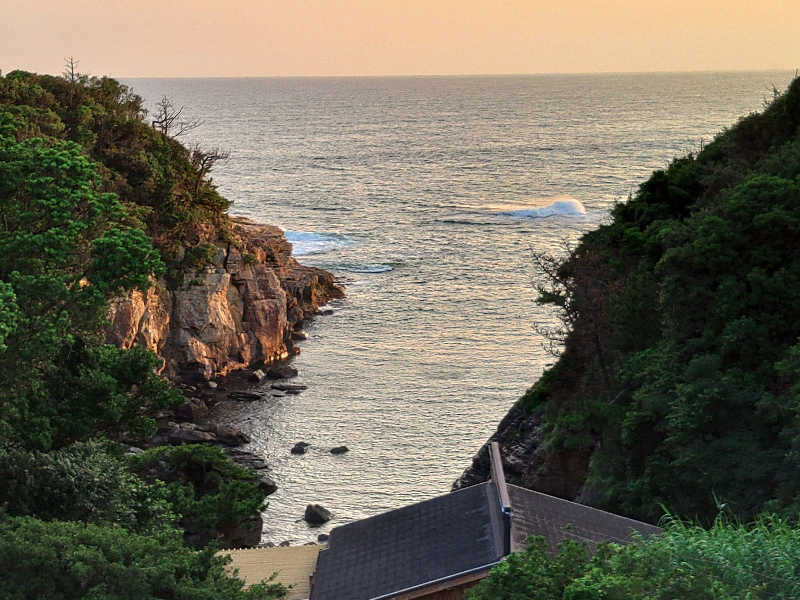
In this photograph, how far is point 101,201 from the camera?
23.3m

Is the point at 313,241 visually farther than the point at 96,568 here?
Yes

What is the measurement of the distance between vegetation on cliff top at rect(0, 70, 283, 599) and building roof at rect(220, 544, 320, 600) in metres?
2.31

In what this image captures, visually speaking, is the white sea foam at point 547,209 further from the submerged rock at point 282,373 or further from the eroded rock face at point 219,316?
the submerged rock at point 282,373

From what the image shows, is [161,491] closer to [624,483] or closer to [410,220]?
[624,483]

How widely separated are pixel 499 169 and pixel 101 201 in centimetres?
12916

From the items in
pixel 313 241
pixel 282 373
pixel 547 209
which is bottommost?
pixel 282 373

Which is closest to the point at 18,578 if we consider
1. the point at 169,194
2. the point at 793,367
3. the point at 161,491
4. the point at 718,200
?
the point at 161,491

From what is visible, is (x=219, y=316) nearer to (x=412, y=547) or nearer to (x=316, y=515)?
(x=316, y=515)

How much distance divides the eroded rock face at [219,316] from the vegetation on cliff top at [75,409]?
25.3 meters

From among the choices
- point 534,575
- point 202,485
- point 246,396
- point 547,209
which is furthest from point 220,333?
point 547,209

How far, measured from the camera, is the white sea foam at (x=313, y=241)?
9256 cm

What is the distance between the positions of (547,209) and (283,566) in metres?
92.4

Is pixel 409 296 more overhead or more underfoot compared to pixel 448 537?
more underfoot

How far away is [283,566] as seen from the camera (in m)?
22.9
